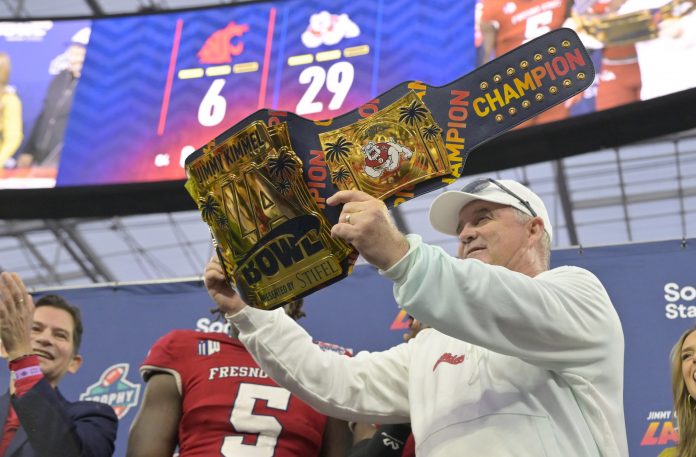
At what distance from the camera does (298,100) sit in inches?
247

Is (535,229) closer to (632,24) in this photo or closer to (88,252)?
(632,24)

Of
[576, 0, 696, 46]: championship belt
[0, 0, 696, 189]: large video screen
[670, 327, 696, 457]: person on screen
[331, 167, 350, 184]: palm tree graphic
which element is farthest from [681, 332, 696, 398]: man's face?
[576, 0, 696, 46]: championship belt

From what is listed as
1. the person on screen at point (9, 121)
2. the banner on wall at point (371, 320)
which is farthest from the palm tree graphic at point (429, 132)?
the person on screen at point (9, 121)

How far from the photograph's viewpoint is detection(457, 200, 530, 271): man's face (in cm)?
240

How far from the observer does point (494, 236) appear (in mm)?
2408

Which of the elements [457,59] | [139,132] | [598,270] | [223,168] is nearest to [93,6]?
[139,132]

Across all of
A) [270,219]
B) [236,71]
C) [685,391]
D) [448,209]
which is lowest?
[685,391]

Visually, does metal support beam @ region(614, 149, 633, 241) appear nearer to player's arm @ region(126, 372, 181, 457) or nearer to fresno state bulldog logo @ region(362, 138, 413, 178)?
player's arm @ region(126, 372, 181, 457)

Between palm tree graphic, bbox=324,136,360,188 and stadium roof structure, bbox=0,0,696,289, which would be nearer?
palm tree graphic, bbox=324,136,360,188

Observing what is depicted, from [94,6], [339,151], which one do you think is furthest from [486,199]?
[94,6]

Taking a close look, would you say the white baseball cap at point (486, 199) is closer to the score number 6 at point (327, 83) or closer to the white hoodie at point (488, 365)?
the white hoodie at point (488, 365)

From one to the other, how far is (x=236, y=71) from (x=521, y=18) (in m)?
1.90

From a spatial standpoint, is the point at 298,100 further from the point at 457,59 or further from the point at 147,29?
the point at 147,29

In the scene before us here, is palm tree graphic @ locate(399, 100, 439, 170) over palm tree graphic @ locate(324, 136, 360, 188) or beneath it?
over
